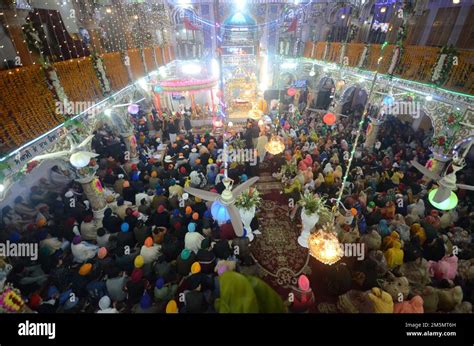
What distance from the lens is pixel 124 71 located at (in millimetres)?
10562

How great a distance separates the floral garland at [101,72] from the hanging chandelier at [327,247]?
8.83 meters

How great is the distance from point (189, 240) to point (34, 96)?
17.3ft

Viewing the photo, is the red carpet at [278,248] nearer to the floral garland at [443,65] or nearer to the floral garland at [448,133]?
the floral garland at [448,133]

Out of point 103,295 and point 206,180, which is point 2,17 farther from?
point 103,295

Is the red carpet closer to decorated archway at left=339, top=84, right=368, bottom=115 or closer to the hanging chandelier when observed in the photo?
the hanging chandelier

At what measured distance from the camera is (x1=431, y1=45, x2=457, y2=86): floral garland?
751 cm

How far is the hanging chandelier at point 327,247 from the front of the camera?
4.80 meters

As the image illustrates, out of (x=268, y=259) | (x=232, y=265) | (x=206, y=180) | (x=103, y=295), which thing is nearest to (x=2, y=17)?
(x=206, y=180)

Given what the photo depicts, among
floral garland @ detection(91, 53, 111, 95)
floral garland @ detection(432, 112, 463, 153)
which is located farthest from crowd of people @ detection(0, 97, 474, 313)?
floral garland @ detection(91, 53, 111, 95)

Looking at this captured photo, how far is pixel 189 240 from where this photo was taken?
6.05 meters

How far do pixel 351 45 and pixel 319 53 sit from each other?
3.78 m

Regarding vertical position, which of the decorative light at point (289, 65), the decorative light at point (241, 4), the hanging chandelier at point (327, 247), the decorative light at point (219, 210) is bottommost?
the hanging chandelier at point (327, 247)

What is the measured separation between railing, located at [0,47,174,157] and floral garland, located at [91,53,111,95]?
128 millimetres

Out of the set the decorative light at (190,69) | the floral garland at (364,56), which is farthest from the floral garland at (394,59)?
the decorative light at (190,69)
